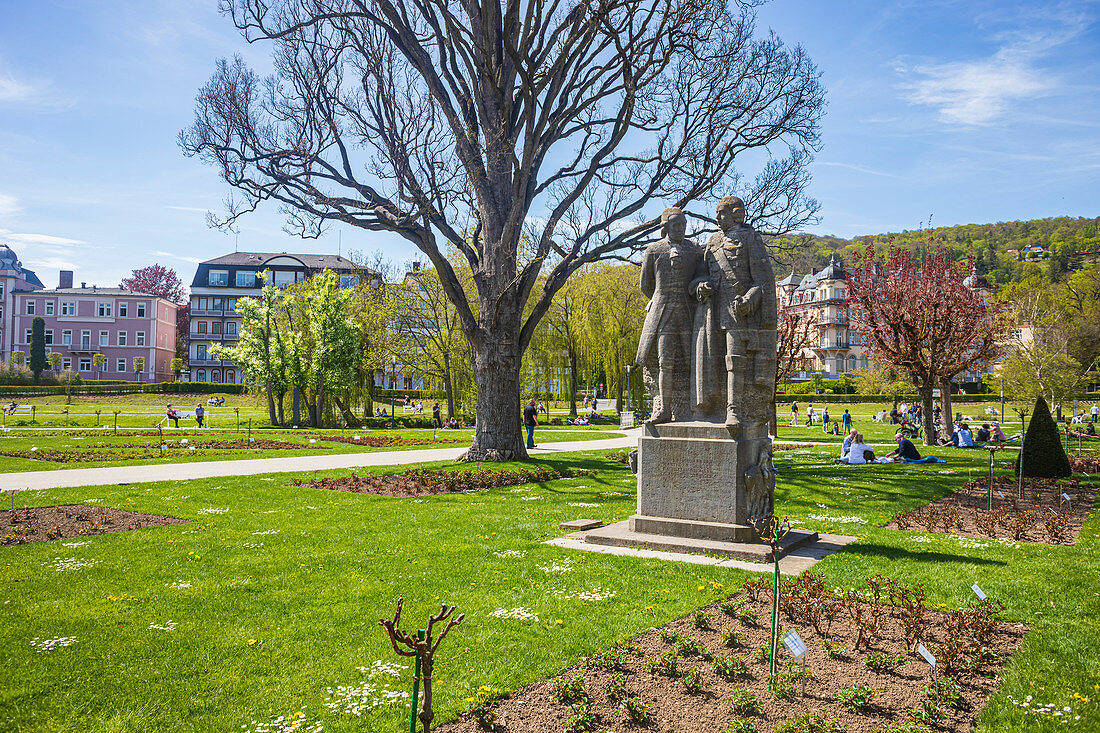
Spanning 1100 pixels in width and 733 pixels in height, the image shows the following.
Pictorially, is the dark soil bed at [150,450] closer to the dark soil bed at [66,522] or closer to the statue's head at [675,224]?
the dark soil bed at [66,522]

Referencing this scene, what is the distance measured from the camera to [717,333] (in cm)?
875

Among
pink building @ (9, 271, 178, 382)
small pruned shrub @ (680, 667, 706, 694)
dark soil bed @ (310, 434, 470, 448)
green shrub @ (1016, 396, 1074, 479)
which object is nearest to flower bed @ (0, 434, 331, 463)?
dark soil bed @ (310, 434, 470, 448)

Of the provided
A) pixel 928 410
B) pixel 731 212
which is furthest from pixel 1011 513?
pixel 928 410

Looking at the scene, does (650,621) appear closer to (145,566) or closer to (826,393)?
(145,566)

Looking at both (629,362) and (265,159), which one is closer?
(265,159)

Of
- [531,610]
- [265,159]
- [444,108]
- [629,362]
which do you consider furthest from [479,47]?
[629,362]

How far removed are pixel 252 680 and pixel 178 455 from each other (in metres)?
18.4

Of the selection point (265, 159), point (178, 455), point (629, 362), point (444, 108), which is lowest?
point (178, 455)

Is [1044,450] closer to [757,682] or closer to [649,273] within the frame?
[649,273]

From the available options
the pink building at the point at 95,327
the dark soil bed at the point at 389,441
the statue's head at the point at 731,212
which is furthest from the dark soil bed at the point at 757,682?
the pink building at the point at 95,327

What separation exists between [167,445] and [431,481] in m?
13.8

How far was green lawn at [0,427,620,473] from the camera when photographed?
61.4 ft

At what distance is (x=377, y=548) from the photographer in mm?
8469

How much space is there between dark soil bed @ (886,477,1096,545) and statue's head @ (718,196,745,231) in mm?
5090
